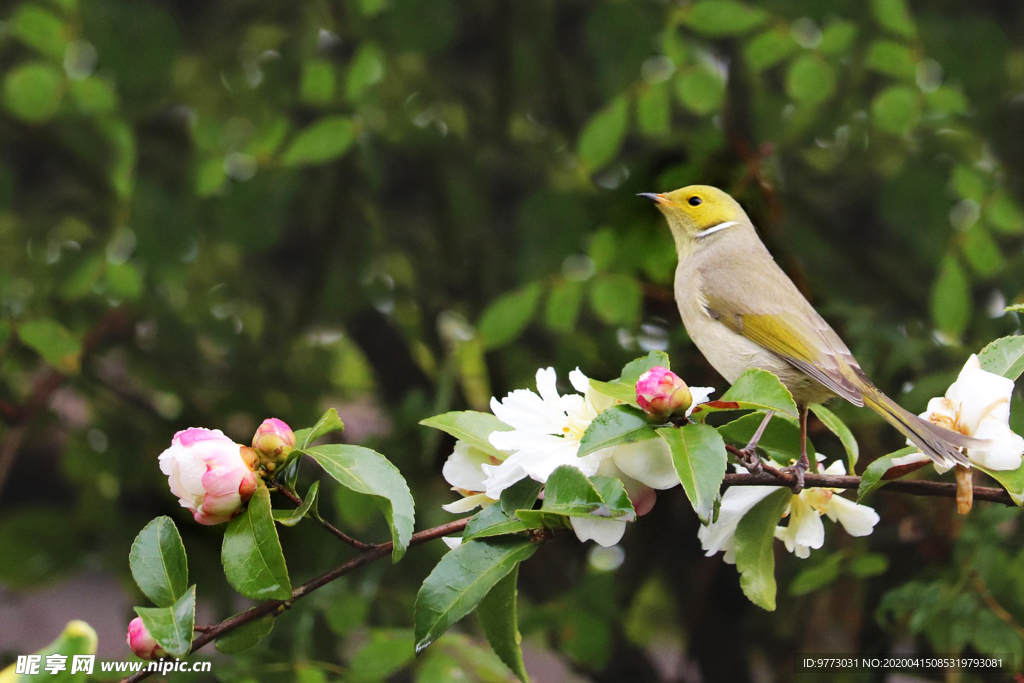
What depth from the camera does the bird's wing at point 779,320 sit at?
771 millimetres

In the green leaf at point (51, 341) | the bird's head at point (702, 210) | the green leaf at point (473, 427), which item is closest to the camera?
the green leaf at point (473, 427)

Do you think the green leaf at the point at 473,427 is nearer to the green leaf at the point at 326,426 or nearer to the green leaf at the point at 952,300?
the green leaf at the point at 326,426

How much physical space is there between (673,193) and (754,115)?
84 centimetres

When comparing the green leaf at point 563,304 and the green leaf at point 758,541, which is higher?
the green leaf at point 758,541

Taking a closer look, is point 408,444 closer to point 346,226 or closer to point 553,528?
point 346,226

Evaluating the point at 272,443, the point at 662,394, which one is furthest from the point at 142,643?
the point at 662,394

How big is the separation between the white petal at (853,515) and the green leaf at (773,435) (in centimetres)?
7

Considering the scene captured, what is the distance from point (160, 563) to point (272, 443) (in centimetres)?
11

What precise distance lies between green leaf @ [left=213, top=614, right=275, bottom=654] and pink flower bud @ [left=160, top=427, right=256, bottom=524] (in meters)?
0.08

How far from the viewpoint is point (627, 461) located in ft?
1.85

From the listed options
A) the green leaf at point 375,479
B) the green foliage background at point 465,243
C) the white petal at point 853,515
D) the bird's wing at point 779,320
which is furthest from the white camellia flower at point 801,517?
the green foliage background at point 465,243

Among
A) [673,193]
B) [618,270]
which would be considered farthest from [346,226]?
[673,193]

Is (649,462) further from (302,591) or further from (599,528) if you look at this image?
(302,591)

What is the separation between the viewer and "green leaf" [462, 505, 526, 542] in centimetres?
55
